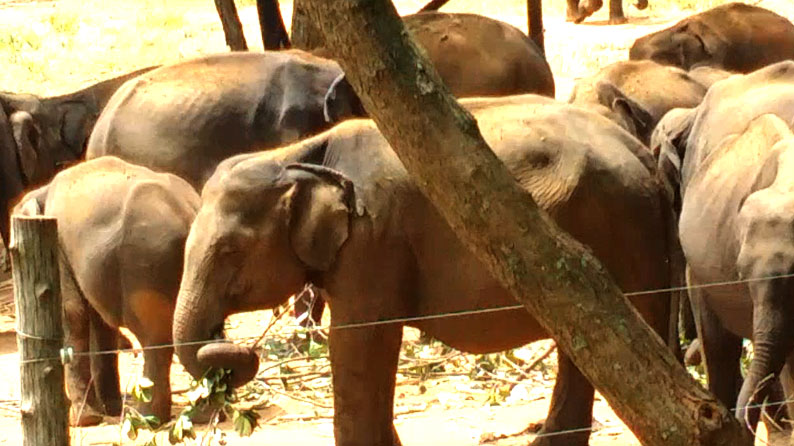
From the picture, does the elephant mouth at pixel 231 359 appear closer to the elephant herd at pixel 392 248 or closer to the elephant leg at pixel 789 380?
the elephant herd at pixel 392 248

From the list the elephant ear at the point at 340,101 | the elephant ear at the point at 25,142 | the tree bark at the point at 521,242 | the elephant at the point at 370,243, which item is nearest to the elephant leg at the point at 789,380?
the elephant at the point at 370,243

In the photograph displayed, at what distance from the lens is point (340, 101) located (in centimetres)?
1019

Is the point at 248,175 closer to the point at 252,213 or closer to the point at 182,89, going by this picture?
the point at 252,213

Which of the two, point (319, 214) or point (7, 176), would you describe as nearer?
point (319, 214)

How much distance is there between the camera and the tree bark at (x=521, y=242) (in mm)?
4410

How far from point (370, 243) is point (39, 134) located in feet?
19.1

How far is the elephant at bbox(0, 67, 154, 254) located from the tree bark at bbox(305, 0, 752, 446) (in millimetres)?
7373

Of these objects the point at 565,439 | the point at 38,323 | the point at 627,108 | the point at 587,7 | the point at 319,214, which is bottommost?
the point at 587,7

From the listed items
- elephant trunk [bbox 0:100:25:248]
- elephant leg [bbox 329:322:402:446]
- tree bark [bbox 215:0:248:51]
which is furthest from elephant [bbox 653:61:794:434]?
tree bark [bbox 215:0:248:51]

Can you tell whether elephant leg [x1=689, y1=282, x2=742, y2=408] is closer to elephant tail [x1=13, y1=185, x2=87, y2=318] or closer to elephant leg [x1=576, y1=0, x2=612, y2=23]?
elephant tail [x1=13, y1=185, x2=87, y2=318]

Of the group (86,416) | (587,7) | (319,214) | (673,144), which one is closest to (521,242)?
(319,214)

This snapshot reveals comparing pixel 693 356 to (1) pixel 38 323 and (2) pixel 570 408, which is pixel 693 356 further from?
(1) pixel 38 323

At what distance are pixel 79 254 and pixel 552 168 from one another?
8.39 feet

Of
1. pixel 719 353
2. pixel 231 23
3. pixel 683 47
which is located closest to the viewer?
pixel 719 353
